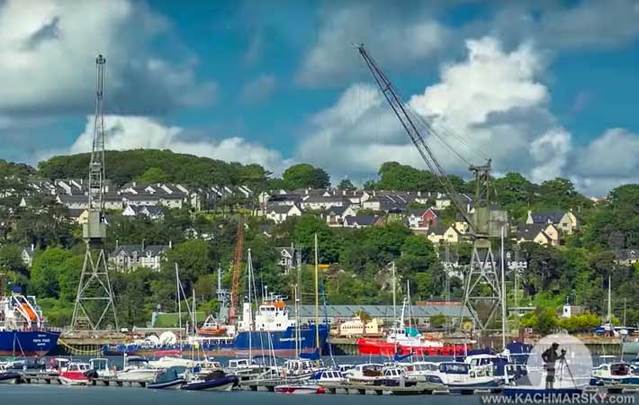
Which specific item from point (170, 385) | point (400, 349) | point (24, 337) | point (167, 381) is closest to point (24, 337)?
point (24, 337)

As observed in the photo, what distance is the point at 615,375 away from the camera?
84250 mm

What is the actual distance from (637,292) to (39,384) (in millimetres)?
77559

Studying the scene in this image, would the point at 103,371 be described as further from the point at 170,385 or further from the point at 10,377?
the point at 170,385

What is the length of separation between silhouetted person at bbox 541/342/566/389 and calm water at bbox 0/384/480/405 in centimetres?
1598

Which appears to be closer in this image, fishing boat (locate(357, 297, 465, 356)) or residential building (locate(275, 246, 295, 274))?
fishing boat (locate(357, 297, 465, 356))

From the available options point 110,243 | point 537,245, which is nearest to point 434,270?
point 537,245

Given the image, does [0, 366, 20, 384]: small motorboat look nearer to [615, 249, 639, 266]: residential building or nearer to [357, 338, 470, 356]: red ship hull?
[357, 338, 470, 356]: red ship hull

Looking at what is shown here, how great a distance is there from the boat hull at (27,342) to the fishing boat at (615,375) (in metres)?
55.4

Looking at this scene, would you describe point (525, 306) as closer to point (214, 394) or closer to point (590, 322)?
point (590, 322)

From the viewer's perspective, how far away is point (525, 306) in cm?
16162

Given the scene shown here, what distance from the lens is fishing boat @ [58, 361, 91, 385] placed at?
9569 cm

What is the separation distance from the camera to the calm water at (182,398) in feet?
263

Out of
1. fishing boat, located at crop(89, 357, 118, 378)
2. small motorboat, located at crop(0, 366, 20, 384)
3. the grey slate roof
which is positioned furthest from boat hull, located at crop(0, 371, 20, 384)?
the grey slate roof

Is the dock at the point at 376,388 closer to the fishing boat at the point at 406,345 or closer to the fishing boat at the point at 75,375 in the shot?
the fishing boat at the point at 75,375
